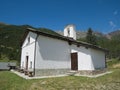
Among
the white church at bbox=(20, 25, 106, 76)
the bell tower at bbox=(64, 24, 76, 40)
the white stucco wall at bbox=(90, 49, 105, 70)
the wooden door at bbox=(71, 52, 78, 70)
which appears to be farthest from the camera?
the bell tower at bbox=(64, 24, 76, 40)

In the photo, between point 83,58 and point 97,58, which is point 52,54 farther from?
point 97,58

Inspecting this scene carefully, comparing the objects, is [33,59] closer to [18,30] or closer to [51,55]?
[51,55]

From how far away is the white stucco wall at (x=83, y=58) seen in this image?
1703 cm

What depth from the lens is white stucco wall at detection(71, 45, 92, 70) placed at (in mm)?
17031

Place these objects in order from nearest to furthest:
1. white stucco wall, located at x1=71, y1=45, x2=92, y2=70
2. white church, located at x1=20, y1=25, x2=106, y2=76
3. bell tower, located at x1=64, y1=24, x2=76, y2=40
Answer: white church, located at x1=20, y1=25, x2=106, y2=76
white stucco wall, located at x1=71, y1=45, x2=92, y2=70
bell tower, located at x1=64, y1=24, x2=76, y2=40

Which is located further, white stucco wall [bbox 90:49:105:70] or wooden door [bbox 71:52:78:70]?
wooden door [bbox 71:52:78:70]

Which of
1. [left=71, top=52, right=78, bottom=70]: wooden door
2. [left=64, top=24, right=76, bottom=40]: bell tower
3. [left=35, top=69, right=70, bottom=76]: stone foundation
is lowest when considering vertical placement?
[left=35, top=69, right=70, bottom=76]: stone foundation

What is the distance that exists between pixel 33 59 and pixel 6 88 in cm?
571

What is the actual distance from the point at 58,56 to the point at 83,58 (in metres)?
3.59

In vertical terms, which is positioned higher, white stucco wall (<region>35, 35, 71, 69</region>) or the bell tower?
the bell tower

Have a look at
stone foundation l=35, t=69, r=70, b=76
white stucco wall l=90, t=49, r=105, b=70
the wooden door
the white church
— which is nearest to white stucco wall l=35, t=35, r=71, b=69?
the white church

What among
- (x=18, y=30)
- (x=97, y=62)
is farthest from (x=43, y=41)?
(x=18, y=30)

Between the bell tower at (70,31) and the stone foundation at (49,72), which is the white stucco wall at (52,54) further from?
the bell tower at (70,31)

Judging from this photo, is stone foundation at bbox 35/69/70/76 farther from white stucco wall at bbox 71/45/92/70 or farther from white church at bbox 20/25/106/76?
white stucco wall at bbox 71/45/92/70
